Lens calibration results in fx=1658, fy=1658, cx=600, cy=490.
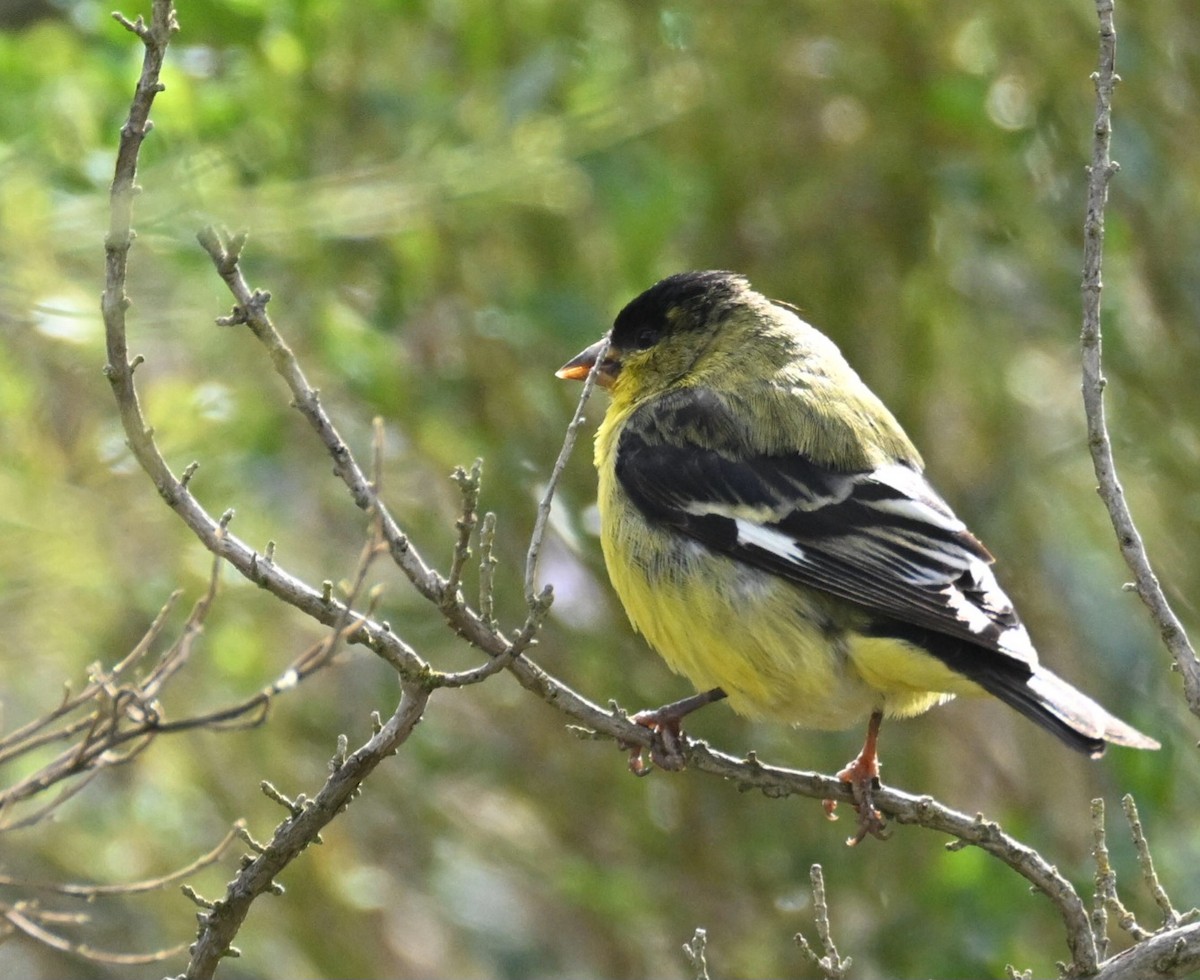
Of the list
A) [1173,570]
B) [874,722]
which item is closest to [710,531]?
[874,722]

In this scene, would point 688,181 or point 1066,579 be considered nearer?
point 688,181

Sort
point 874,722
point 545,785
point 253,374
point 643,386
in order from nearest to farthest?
1. point 874,722
2. point 643,386
3. point 253,374
4. point 545,785

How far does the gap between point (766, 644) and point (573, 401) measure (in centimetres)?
212

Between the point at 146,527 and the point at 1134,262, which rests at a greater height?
the point at 146,527

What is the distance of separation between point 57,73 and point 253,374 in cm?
116

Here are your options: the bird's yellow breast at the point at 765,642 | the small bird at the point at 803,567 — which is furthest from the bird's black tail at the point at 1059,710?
the bird's yellow breast at the point at 765,642

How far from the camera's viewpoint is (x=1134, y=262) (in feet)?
19.3

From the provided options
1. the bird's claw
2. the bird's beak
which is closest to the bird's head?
the bird's beak

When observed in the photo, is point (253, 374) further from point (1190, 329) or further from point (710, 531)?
point (1190, 329)

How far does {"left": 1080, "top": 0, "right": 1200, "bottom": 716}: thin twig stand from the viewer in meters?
2.81

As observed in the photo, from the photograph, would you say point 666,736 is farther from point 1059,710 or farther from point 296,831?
point 296,831

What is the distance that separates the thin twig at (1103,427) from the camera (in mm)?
2807

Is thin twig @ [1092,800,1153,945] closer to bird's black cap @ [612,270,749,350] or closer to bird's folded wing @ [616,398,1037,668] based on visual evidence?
bird's folded wing @ [616,398,1037,668]

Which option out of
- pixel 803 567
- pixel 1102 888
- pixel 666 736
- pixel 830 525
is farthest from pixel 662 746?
pixel 1102 888
